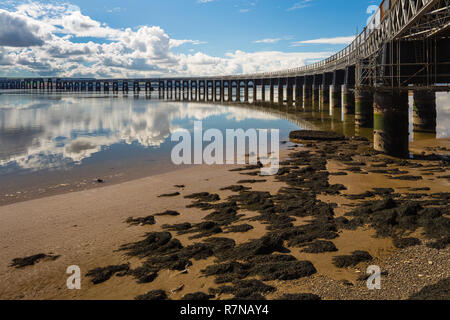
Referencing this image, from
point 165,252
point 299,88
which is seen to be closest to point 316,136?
point 165,252

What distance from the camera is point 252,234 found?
8453 millimetres

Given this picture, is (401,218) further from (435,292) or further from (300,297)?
(300,297)

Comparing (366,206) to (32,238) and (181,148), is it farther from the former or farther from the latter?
(181,148)

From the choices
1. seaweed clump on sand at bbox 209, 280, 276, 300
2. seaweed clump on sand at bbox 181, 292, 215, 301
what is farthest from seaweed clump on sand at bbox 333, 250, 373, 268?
seaweed clump on sand at bbox 181, 292, 215, 301

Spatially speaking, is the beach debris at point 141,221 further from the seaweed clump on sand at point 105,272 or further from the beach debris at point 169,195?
the seaweed clump on sand at point 105,272

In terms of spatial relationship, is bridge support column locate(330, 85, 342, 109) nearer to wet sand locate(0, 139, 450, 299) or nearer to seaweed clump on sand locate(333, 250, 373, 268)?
wet sand locate(0, 139, 450, 299)

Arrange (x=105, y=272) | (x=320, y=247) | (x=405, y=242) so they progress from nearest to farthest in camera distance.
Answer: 1. (x=105, y=272)
2. (x=320, y=247)
3. (x=405, y=242)

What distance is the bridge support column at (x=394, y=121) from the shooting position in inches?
681

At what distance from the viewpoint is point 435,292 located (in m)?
5.41

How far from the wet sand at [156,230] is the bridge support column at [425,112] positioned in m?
15.4

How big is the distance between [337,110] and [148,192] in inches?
1580
